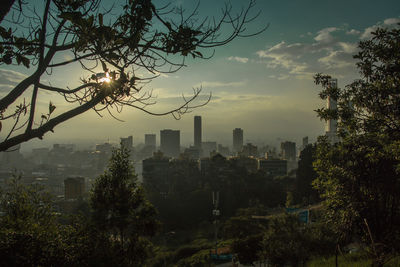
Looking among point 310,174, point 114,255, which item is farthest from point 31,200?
point 310,174

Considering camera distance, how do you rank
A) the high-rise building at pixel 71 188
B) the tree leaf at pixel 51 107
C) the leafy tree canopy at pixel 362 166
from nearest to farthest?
the tree leaf at pixel 51 107
the leafy tree canopy at pixel 362 166
the high-rise building at pixel 71 188

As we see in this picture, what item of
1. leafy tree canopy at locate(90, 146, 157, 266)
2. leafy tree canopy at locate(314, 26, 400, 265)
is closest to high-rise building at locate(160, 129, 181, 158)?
leafy tree canopy at locate(90, 146, 157, 266)

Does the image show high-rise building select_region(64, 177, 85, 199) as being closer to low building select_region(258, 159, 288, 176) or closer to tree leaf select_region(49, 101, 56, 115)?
low building select_region(258, 159, 288, 176)

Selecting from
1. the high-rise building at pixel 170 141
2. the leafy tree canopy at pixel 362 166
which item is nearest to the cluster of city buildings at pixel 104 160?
the high-rise building at pixel 170 141

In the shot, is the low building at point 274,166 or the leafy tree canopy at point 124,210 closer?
the leafy tree canopy at point 124,210

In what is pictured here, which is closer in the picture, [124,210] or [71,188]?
[124,210]

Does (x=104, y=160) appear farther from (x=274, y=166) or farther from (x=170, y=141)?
(x=274, y=166)

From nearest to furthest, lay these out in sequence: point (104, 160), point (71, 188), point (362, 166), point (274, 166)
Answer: point (362, 166) → point (71, 188) → point (274, 166) → point (104, 160)

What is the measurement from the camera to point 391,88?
9.43ft

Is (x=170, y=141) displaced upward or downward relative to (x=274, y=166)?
upward

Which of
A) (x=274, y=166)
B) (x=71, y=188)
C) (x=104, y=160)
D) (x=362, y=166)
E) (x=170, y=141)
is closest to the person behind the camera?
(x=362, y=166)

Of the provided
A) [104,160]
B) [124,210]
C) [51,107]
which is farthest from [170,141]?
[51,107]

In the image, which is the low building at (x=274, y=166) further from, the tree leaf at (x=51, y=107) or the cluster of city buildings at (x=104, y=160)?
the tree leaf at (x=51, y=107)

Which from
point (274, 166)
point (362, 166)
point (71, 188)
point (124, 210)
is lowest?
point (71, 188)
